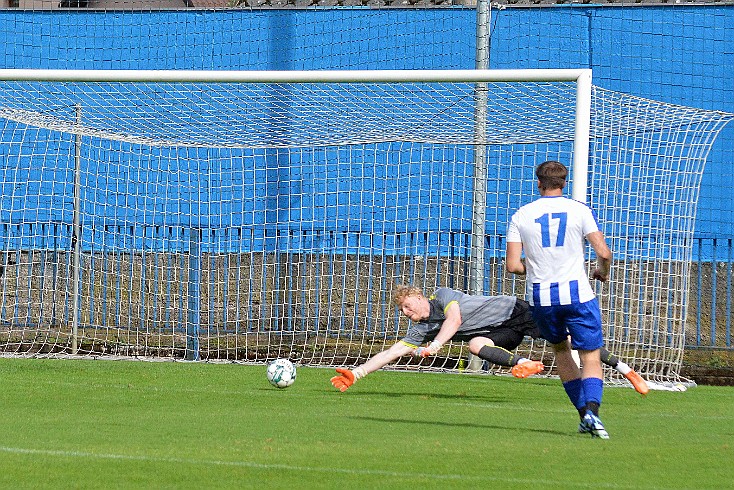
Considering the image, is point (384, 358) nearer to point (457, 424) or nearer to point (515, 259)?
point (457, 424)

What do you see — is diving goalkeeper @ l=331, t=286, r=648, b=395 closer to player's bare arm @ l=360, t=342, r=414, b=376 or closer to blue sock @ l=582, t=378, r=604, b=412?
player's bare arm @ l=360, t=342, r=414, b=376

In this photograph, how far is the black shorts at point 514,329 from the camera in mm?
10828

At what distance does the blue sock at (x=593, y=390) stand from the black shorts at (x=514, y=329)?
Answer: 3.26 m

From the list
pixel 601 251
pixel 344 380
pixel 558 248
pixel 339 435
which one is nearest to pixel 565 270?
pixel 558 248

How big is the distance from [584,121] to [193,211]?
7.98 meters

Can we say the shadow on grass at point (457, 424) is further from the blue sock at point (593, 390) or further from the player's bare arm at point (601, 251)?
the player's bare arm at point (601, 251)

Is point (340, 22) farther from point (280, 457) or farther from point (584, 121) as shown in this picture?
point (280, 457)

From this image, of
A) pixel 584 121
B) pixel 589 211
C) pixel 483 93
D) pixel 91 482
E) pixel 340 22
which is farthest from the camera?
pixel 340 22

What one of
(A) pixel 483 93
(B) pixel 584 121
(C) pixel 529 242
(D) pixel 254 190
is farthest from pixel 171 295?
(C) pixel 529 242

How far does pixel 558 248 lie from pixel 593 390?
923 mm

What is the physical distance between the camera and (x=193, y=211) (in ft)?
58.2

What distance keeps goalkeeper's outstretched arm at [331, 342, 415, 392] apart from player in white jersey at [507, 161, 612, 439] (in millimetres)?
2481

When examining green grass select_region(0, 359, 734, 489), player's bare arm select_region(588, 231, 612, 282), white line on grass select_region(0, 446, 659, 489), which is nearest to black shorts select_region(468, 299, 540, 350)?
green grass select_region(0, 359, 734, 489)

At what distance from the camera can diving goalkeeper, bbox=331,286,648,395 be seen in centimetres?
1016
